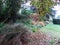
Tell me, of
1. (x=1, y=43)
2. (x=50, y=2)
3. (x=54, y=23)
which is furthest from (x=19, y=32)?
(x=54, y=23)

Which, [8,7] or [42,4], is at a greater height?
[42,4]

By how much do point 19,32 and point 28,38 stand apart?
1.19ft

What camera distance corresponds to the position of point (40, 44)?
5.34 metres

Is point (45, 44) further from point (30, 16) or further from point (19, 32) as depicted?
point (30, 16)

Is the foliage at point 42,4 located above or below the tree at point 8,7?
above

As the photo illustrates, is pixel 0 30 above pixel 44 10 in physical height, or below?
below

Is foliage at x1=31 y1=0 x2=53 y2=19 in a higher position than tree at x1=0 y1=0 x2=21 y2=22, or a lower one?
higher

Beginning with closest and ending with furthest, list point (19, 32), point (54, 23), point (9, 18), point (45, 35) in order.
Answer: point (19, 32) < point (45, 35) < point (9, 18) < point (54, 23)

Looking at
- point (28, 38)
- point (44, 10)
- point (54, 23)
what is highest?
point (44, 10)

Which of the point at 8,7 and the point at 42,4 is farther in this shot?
the point at 8,7

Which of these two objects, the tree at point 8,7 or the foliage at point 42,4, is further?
the tree at point 8,7

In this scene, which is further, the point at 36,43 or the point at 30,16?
the point at 30,16

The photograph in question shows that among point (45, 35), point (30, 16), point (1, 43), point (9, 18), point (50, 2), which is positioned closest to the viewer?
point (50, 2)

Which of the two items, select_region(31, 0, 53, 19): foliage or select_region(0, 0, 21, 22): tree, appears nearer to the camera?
select_region(31, 0, 53, 19): foliage
